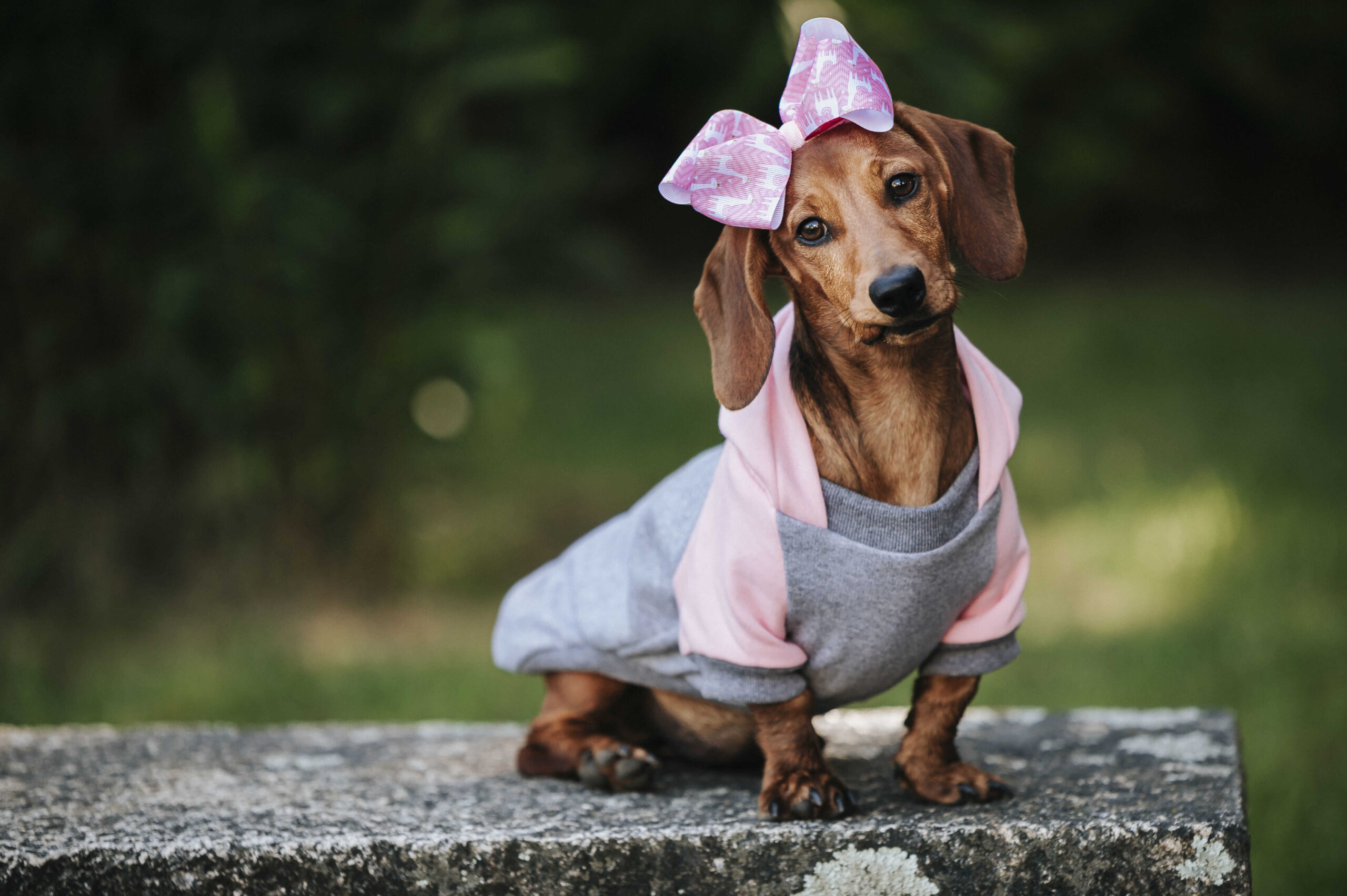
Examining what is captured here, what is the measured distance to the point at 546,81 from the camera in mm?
5348

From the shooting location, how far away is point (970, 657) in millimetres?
2314

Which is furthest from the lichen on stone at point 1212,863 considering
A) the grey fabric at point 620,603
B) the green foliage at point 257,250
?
the green foliage at point 257,250

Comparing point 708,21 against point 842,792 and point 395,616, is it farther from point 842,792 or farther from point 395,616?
point 842,792

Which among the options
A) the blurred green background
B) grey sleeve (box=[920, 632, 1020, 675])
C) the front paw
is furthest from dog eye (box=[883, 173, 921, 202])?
the blurred green background

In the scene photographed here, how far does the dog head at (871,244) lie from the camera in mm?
2041

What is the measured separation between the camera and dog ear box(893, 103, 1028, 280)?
2219mm

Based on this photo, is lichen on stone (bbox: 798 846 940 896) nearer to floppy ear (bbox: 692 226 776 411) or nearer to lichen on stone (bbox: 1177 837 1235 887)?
lichen on stone (bbox: 1177 837 1235 887)

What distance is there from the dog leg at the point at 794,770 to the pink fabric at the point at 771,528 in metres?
0.12

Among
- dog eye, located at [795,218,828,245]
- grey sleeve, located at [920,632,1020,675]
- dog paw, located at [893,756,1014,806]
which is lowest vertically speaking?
dog paw, located at [893,756,1014,806]

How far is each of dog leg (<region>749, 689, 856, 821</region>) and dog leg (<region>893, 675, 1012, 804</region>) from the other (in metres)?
0.14

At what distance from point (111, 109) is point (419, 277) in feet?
4.74

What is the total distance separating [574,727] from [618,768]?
0.21 metres

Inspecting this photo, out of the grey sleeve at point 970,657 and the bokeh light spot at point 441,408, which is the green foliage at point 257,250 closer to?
the bokeh light spot at point 441,408

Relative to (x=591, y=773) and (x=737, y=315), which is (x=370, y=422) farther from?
(x=737, y=315)
